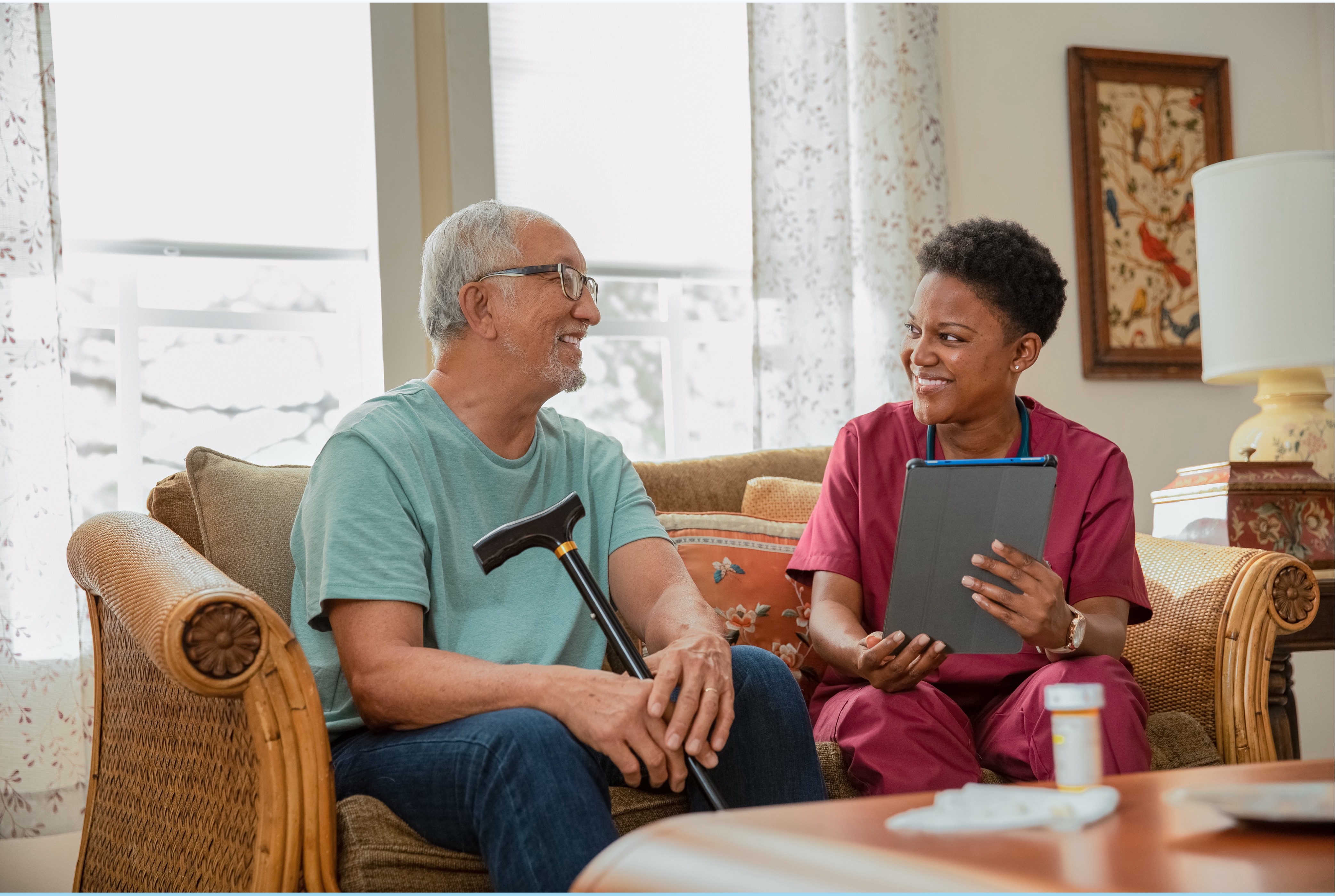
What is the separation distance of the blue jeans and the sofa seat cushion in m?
0.01

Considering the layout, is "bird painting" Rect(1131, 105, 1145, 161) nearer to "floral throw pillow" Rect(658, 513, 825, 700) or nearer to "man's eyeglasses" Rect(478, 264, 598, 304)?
"floral throw pillow" Rect(658, 513, 825, 700)

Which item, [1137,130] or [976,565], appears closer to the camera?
[976,565]

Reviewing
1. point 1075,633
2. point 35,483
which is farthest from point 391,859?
point 35,483

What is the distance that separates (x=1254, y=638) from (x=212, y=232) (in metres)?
2.28

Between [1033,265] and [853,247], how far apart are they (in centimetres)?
129

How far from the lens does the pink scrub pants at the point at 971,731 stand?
4.91 feet

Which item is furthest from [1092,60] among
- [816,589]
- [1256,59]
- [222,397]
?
[222,397]

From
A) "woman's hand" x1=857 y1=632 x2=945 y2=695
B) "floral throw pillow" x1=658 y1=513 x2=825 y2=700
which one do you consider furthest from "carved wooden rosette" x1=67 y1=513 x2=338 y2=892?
"floral throw pillow" x1=658 y1=513 x2=825 y2=700

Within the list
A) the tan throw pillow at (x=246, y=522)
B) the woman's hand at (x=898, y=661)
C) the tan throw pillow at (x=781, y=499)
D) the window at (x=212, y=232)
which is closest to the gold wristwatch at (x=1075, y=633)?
the woman's hand at (x=898, y=661)

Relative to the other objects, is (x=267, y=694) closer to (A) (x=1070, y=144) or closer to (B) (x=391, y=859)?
(B) (x=391, y=859)

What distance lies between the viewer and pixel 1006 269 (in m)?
1.77

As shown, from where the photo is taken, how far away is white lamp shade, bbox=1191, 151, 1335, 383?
102 inches

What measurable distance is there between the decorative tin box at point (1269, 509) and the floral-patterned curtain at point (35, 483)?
2.27m

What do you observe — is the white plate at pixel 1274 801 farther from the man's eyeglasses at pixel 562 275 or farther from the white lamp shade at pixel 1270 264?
the white lamp shade at pixel 1270 264
